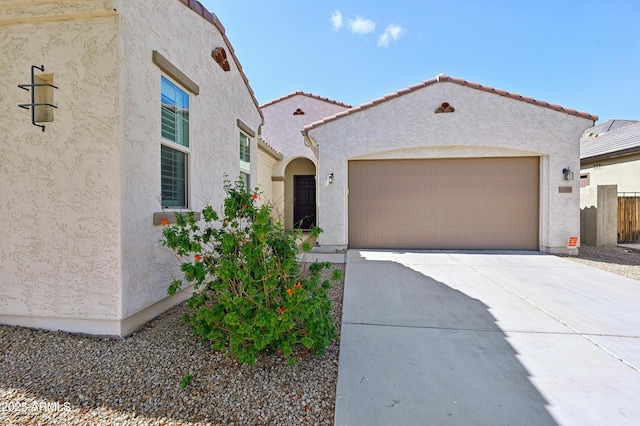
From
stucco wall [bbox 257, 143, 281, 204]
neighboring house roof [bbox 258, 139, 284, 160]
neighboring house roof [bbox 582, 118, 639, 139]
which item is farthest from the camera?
neighboring house roof [bbox 582, 118, 639, 139]

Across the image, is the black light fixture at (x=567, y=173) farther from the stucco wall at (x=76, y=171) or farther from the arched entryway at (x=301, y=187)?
the stucco wall at (x=76, y=171)

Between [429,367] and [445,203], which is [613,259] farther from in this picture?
[429,367]

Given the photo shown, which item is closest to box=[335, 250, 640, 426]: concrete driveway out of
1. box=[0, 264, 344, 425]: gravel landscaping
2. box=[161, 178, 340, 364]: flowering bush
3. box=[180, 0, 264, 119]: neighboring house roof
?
box=[0, 264, 344, 425]: gravel landscaping

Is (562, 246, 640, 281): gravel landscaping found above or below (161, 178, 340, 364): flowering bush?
below

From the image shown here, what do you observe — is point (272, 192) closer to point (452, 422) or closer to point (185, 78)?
point (185, 78)

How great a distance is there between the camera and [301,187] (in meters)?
14.5

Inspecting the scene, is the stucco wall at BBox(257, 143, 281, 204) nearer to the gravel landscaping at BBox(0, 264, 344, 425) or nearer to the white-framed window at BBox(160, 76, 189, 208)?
the white-framed window at BBox(160, 76, 189, 208)

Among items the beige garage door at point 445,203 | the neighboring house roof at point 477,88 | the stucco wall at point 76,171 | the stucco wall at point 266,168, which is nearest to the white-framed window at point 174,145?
the stucco wall at point 76,171

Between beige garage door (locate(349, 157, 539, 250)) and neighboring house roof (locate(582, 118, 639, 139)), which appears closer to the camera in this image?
beige garage door (locate(349, 157, 539, 250))

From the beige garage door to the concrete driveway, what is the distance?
10.0ft

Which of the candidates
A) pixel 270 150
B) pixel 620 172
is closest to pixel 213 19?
pixel 270 150

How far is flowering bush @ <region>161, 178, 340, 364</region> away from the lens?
2523 mm

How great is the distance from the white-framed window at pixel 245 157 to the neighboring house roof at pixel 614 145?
15983 mm

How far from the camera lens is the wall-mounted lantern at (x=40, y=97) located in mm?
3156
